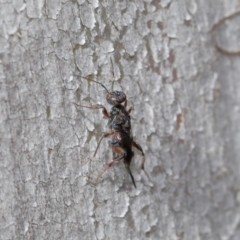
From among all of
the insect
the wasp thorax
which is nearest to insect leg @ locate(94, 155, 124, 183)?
the insect

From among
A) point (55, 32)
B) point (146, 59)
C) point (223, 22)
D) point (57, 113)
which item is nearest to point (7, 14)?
point (55, 32)

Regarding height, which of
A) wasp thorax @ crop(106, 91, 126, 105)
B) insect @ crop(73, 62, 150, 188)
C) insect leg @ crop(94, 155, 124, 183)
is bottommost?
A: insect leg @ crop(94, 155, 124, 183)

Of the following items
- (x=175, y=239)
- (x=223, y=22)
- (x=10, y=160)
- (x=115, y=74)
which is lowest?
(x=175, y=239)

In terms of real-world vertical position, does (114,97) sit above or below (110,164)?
above

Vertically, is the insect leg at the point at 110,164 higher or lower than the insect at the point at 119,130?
lower

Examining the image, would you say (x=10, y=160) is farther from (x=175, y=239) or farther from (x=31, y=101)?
(x=175, y=239)

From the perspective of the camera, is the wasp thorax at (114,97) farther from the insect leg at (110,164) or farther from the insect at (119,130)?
the insect leg at (110,164)

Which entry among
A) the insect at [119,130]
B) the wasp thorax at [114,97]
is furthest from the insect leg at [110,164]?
the wasp thorax at [114,97]

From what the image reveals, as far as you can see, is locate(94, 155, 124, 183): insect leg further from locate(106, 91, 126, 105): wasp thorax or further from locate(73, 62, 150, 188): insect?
locate(106, 91, 126, 105): wasp thorax
